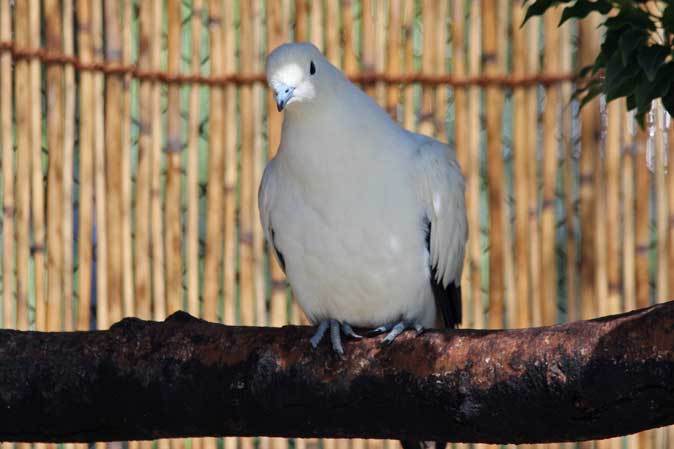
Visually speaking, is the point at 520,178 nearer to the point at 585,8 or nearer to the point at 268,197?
the point at 268,197

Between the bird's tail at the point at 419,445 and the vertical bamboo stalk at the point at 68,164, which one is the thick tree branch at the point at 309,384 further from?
the vertical bamboo stalk at the point at 68,164

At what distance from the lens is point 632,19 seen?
2617 millimetres

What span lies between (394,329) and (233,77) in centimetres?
198

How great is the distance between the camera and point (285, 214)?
11.0ft

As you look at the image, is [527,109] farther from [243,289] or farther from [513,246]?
[243,289]

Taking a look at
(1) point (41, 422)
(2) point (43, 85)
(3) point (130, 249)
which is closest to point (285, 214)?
(1) point (41, 422)

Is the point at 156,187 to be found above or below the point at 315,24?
below

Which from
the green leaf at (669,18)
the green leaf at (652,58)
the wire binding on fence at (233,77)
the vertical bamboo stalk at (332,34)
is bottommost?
the green leaf at (652,58)

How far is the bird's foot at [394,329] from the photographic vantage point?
2.92 m

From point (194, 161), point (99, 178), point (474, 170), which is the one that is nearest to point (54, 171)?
point (99, 178)

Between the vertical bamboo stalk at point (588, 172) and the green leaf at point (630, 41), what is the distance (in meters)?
2.00

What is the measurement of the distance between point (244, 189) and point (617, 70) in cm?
232

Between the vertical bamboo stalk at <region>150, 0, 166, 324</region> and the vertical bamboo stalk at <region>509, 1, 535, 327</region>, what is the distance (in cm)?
142

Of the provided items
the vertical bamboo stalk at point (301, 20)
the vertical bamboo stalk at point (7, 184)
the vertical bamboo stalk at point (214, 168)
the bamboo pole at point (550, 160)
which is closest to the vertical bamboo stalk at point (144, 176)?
the vertical bamboo stalk at point (214, 168)
